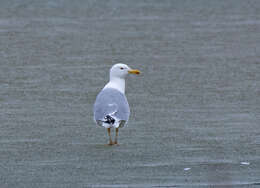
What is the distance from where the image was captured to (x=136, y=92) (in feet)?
46.0

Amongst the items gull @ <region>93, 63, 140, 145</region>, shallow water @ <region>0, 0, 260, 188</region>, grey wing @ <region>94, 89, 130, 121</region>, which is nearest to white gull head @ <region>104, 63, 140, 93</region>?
gull @ <region>93, 63, 140, 145</region>

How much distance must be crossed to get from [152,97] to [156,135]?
3088mm

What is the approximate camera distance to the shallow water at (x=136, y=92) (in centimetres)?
852

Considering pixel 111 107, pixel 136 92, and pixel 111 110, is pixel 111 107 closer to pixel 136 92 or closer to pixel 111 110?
pixel 111 110

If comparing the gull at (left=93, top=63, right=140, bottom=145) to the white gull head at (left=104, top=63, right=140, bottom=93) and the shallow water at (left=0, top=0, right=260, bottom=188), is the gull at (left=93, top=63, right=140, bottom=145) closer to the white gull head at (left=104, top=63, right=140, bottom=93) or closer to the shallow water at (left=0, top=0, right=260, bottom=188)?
the white gull head at (left=104, top=63, right=140, bottom=93)

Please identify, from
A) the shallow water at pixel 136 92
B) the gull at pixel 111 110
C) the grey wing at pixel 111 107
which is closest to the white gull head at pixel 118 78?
the gull at pixel 111 110

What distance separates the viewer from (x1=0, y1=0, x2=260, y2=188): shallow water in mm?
8516

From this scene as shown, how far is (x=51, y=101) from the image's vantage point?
13.1 m

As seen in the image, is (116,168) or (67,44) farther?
(67,44)

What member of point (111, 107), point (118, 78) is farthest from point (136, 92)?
point (111, 107)

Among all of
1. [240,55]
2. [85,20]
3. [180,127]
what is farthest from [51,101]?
[85,20]

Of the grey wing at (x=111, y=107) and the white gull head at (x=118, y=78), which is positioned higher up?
the white gull head at (x=118, y=78)

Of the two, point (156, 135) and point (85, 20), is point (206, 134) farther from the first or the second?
point (85, 20)

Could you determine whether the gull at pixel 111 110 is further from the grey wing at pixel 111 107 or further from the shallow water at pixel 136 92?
the shallow water at pixel 136 92
